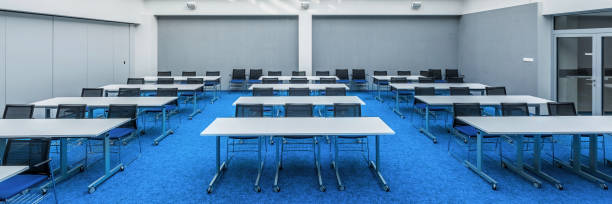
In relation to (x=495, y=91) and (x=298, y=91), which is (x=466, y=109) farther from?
(x=298, y=91)

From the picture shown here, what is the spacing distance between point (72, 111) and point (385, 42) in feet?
35.7

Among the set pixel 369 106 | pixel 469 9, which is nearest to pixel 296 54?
pixel 369 106

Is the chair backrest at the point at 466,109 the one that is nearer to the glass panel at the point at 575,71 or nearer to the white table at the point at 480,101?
the white table at the point at 480,101

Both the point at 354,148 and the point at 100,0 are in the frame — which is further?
the point at 100,0

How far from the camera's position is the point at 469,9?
12555 millimetres

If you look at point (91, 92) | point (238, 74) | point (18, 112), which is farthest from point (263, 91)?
point (238, 74)

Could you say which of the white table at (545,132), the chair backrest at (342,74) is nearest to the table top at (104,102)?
the white table at (545,132)

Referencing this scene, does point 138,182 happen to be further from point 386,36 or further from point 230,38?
point 386,36

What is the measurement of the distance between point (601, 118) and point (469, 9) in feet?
29.1

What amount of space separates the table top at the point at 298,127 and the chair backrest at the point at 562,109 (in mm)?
2599

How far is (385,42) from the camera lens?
13703 millimetres

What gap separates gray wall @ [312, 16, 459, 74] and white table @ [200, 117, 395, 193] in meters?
9.40

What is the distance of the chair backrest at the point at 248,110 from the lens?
5113 millimetres

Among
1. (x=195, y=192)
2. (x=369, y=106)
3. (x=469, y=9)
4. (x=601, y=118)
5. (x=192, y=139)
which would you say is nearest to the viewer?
(x=195, y=192)
